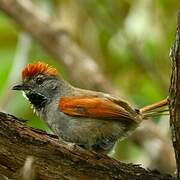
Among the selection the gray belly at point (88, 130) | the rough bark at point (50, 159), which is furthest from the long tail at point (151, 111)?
the rough bark at point (50, 159)

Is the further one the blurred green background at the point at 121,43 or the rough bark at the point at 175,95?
the blurred green background at the point at 121,43

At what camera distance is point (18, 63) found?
298 inches

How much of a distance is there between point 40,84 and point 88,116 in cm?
76

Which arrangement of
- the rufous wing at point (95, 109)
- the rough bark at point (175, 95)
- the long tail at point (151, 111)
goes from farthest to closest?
1. the long tail at point (151, 111)
2. the rufous wing at point (95, 109)
3. the rough bark at point (175, 95)

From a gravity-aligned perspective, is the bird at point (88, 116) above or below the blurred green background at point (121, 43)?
below

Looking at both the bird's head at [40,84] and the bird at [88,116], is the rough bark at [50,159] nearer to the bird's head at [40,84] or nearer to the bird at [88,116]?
the bird at [88,116]

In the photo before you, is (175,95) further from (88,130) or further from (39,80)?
(39,80)

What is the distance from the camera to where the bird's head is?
5.62 meters

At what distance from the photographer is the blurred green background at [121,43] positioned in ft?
25.8

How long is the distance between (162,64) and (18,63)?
6.61 feet

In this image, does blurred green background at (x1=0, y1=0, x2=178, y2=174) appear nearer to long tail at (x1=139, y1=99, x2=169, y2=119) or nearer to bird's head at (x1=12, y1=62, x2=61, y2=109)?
bird's head at (x1=12, y1=62, x2=61, y2=109)

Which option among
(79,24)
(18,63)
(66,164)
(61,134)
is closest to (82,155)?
(66,164)

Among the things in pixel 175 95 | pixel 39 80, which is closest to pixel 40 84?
pixel 39 80

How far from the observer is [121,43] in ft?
26.5
